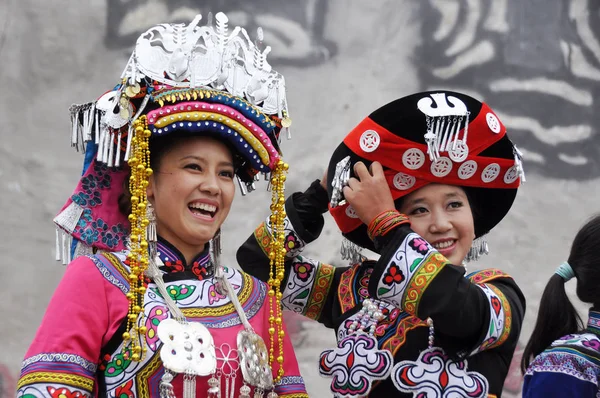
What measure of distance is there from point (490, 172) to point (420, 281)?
0.52 metres

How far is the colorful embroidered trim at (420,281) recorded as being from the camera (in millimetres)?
2633

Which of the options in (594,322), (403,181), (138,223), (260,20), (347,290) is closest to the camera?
(138,223)

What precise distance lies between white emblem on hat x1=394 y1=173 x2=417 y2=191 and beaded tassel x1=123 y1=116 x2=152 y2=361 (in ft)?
2.50

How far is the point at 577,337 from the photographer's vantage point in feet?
9.13

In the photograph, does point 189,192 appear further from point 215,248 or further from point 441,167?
point 441,167

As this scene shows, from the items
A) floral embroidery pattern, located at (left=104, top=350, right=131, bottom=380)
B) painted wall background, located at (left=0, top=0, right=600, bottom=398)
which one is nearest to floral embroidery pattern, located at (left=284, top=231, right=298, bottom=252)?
floral embroidery pattern, located at (left=104, top=350, right=131, bottom=380)

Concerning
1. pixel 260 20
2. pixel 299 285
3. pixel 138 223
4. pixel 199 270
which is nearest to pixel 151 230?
pixel 138 223

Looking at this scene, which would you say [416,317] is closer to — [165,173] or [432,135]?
[432,135]

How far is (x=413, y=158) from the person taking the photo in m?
2.89

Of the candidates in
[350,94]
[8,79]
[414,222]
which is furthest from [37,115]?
[414,222]

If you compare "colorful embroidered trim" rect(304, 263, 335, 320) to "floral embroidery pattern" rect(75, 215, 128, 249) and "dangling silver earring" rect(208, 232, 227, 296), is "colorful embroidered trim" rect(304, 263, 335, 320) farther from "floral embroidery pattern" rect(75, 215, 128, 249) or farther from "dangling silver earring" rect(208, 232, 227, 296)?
"floral embroidery pattern" rect(75, 215, 128, 249)

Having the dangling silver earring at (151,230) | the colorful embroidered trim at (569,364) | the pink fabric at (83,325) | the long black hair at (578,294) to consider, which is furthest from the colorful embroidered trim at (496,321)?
the dangling silver earring at (151,230)

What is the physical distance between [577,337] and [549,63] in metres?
2.74

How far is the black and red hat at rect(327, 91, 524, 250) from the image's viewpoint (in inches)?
112
